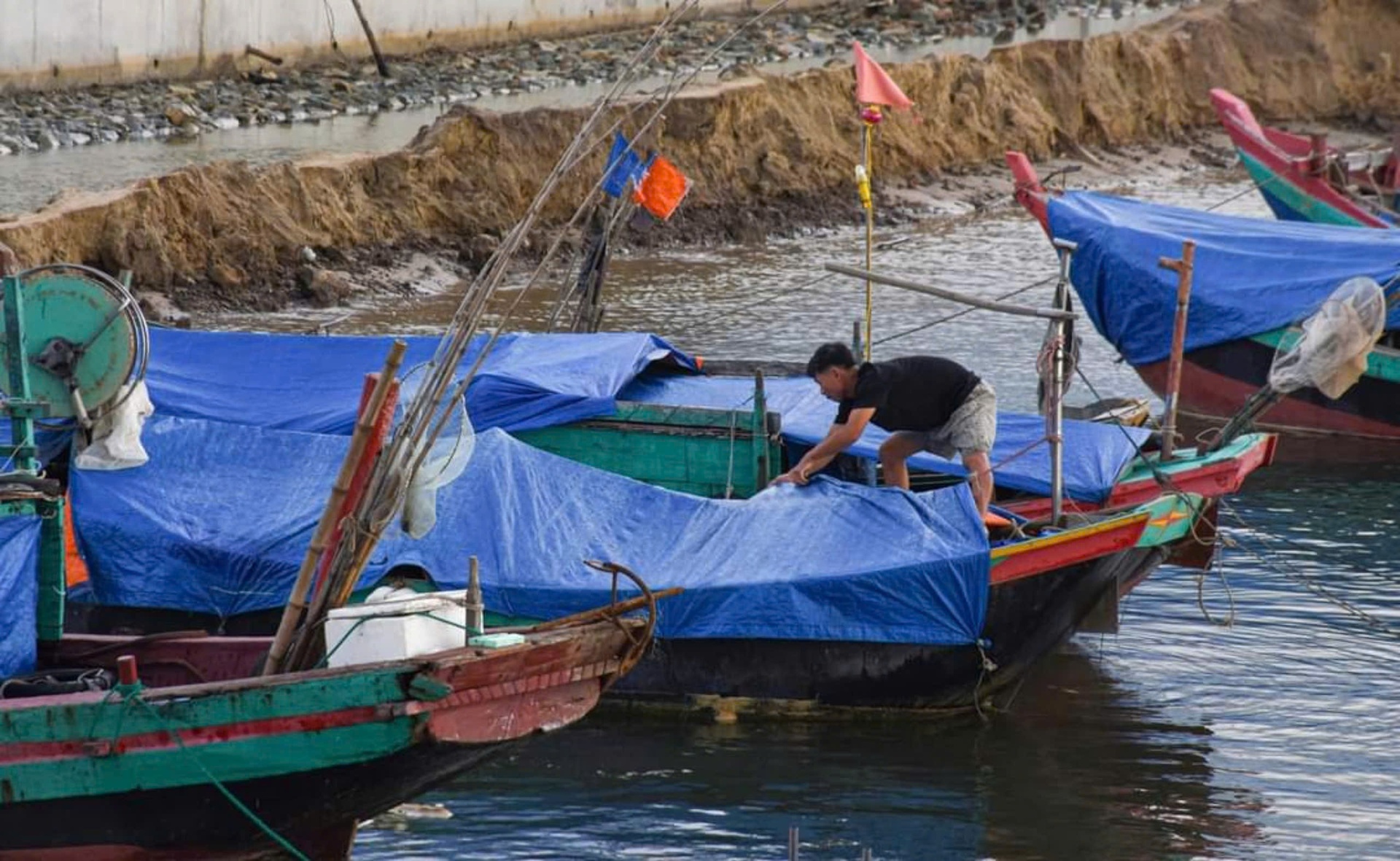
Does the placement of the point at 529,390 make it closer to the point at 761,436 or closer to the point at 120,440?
the point at 761,436

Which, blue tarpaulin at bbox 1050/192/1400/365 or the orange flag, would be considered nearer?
the orange flag

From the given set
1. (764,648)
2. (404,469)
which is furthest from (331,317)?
(404,469)

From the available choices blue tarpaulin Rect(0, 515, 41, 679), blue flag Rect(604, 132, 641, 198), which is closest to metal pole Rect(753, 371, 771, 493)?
blue flag Rect(604, 132, 641, 198)

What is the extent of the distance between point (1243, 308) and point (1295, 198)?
526cm

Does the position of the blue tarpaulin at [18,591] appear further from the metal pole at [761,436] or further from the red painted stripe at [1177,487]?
the red painted stripe at [1177,487]

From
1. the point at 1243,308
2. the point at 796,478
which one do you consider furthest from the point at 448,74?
the point at 796,478

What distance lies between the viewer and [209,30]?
34250 mm

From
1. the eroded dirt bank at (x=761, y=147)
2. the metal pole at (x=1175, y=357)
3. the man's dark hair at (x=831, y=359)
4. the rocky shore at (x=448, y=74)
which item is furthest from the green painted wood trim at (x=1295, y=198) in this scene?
the man's dark hair at (x=831, y=359)

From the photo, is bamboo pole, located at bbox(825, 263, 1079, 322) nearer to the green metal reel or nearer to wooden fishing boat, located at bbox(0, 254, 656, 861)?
wooden fishing boat, located at bbox(0, 254, 656, 861)

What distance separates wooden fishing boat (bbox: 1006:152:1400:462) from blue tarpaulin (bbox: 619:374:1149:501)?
5202 mm

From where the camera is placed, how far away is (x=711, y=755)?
38.5 ft

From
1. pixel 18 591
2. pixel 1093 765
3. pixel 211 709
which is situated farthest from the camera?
pixel 1093 765

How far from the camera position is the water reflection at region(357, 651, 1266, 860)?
35.1 feet

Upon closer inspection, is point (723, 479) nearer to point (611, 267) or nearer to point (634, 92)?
point (611, 267)
